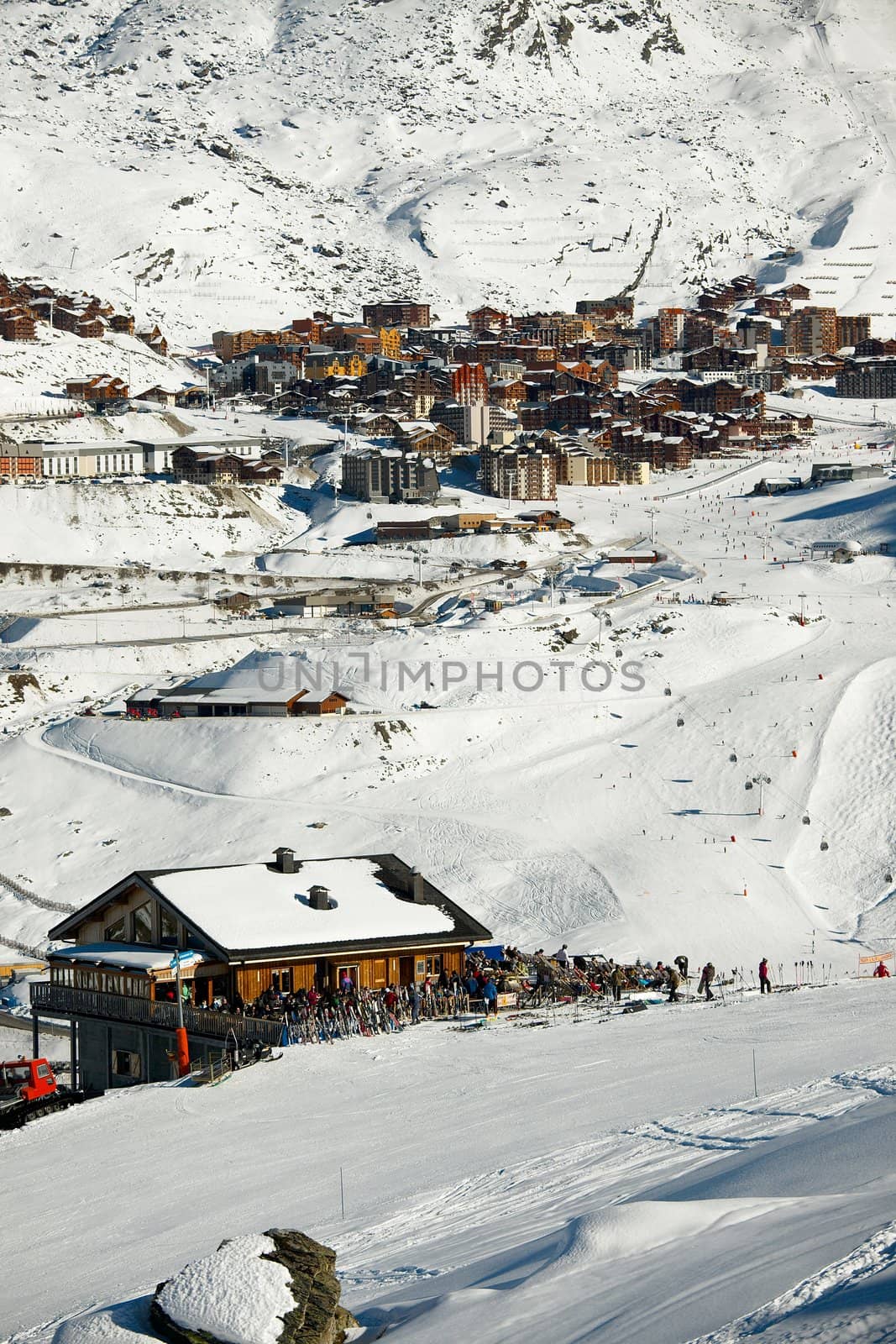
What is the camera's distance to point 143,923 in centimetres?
2316

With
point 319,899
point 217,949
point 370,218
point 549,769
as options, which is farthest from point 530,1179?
point 370,218

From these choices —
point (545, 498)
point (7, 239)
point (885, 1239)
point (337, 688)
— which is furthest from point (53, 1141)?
point (7, 239)

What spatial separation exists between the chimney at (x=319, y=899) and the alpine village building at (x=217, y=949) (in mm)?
14

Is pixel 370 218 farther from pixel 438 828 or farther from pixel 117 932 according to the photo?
pixel 117 932

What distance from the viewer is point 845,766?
4419 cm

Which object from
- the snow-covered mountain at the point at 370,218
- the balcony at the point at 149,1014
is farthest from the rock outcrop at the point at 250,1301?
the snow-covered mountain at the point at 370,218

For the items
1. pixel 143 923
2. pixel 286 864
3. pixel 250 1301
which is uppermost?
pixel 250 1301

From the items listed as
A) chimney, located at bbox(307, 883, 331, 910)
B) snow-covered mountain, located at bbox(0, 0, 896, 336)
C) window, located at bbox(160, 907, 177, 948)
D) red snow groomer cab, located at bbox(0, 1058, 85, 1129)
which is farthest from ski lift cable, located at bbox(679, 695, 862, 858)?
snow-covered mountain, located at bbox(0, 0, 896, 336)

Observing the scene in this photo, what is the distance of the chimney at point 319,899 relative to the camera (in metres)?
22.7

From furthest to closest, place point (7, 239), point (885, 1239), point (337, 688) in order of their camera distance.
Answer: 1. point (7, 239)
2. point (337, 688)
3. point (885, 1239)

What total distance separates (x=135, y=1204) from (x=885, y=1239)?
23.0 ft

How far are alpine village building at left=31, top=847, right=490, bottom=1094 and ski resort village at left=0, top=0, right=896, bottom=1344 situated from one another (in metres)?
0.07

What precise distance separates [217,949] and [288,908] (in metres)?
1.46

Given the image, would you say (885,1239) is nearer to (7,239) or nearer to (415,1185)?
(415,1185)
